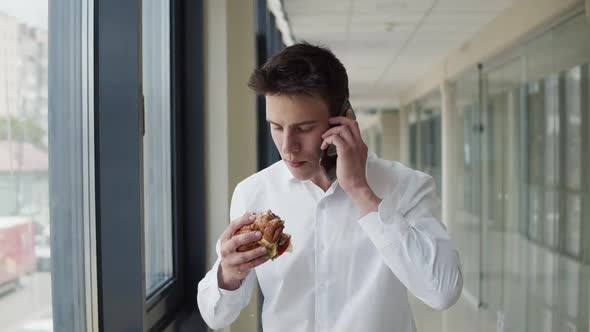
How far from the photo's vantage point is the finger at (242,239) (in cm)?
137

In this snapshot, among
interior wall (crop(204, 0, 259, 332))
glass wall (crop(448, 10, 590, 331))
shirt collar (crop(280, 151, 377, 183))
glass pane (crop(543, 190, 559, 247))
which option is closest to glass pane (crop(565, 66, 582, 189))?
glass wall (crop(448, 10, 590, 331))

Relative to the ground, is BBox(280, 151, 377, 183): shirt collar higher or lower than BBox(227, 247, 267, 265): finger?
higher

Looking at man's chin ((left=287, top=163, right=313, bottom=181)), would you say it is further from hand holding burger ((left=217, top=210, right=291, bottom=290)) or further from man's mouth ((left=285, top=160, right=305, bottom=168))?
hand holding burger ((left=217, top=210, right=291, bottom=290))

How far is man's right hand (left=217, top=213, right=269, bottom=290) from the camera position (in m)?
1.38

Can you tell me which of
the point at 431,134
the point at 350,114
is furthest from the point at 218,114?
the point at 431,134

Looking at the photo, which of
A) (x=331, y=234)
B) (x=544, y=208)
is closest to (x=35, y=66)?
(x=331, y=234)

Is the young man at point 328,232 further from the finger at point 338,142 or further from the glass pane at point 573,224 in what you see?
the glass pane at point 573,224

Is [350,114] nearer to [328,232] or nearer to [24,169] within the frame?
[328,232]

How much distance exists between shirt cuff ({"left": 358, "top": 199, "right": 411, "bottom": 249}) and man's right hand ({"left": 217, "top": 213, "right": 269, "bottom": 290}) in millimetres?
271

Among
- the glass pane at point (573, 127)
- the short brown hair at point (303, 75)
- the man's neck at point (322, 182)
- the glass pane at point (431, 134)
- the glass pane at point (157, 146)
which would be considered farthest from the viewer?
the glass pane at point (431, 134)

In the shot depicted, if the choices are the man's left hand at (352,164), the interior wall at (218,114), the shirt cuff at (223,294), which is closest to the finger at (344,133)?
the man's left hand at (352,164)

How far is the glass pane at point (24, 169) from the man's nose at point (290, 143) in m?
0.63

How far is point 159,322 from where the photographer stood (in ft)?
7.85

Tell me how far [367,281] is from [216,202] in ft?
4.53
